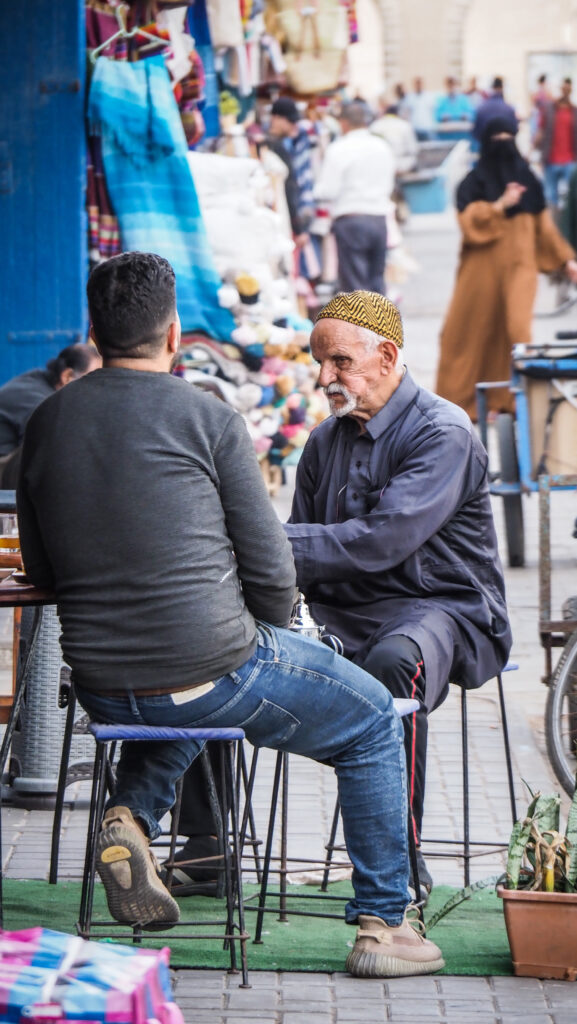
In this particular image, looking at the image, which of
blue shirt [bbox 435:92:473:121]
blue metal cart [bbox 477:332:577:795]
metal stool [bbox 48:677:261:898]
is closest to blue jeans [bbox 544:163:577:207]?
blue shirt [bbox 435:92:473:121]

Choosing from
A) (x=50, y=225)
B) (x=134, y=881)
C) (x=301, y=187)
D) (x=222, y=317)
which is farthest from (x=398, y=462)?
(x=301, y=187)

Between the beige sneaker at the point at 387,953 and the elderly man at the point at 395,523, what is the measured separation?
0.43 meters

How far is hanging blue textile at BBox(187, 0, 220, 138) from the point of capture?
33.0 ft

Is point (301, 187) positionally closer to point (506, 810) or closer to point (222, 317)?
point (222, 317)

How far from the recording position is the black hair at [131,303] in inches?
137

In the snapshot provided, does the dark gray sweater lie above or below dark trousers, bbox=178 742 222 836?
above

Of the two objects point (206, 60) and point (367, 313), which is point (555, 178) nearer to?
point (206, 60)

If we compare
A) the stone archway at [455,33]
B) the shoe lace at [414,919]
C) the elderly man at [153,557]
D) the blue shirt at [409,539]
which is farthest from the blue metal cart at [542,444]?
the stone archway at [455,33]

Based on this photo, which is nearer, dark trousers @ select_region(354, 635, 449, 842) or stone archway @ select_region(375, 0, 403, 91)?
dark trousers @ select_region(354, 635, 449, 842)

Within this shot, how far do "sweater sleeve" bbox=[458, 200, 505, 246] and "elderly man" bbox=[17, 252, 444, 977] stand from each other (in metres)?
8.20

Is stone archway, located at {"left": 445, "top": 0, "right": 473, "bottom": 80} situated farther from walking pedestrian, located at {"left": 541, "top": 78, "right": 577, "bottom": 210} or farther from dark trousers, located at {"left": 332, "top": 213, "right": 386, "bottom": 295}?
dark trousers, located at {"left": 332, "top": 213, "right": 386, "bottom": 295}

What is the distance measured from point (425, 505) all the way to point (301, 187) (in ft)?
34.4

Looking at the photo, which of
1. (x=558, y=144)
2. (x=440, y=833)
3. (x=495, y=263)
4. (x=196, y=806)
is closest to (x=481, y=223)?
(x=495, y=263)

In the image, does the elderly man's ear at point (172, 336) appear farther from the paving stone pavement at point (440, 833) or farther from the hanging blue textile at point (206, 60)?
the hanging blue textile at point (206, 60)
